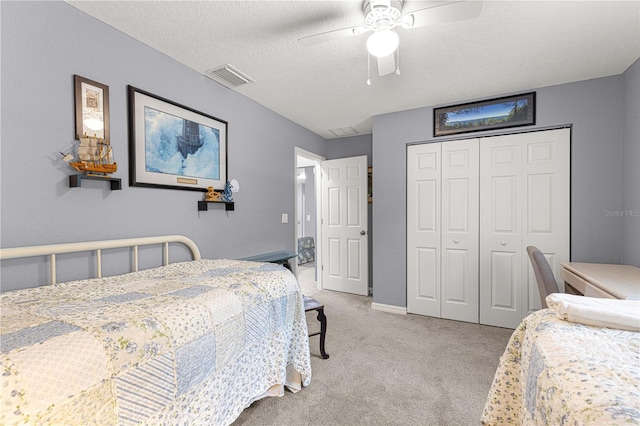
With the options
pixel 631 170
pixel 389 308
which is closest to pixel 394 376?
pixel 389 308

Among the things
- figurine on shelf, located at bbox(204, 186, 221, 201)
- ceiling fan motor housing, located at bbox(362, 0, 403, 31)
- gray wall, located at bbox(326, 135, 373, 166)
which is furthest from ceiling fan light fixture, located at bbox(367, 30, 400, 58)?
gray wall, located at bbox(326, 135, 373, 166)

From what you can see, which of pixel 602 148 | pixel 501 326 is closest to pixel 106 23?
pixel 602 148

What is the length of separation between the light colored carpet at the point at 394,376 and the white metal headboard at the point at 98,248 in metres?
1.19

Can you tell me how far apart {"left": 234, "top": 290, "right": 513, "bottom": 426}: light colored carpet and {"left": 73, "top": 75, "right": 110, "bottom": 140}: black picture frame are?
6.23 feet

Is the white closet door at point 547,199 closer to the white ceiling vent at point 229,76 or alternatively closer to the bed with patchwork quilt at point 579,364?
the bed with patchwork quilt at point 579,364

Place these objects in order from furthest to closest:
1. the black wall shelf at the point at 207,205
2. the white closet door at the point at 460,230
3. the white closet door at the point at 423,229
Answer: the white closet door at the point at 423,229 → the white closet door at the point at 460,230 → the black wall shelf at the point at 207,205

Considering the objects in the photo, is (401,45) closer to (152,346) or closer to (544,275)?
(544,275)

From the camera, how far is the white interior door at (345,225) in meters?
4.14

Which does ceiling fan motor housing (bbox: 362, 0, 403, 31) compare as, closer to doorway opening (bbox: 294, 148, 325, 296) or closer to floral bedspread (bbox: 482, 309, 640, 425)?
floral bedspread (bbox: 482, 309, 640, 425)

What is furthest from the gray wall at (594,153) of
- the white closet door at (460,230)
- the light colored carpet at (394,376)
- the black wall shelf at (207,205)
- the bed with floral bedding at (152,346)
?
the black wall shelf at (207,205)

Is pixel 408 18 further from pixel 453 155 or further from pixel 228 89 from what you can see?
pixel 453 155

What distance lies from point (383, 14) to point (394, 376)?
2321 millimetres

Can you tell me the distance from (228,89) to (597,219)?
363 centimetres

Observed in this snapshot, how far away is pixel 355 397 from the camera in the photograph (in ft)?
5.98
